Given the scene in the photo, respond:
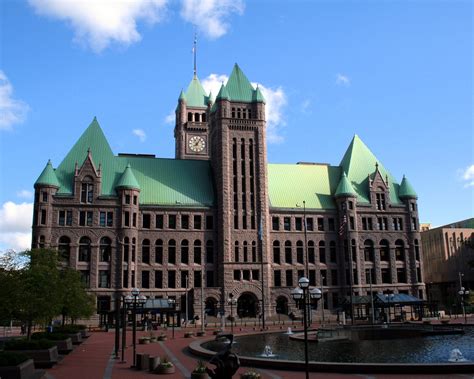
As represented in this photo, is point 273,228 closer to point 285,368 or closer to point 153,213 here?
point 153,213

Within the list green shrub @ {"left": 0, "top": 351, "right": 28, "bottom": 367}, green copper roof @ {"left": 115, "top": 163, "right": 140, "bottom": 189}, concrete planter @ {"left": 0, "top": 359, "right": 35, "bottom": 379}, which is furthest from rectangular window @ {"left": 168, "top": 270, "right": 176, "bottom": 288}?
concrete planter @ {"left": 0, "top": 359, "right": 35, "bottom": 379}

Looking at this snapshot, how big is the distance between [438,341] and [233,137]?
54.3m

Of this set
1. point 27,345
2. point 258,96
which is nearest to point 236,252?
point 258,96

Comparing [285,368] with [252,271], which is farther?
[252,271]

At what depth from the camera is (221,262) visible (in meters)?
82.5

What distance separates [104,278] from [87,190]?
45.3 feet

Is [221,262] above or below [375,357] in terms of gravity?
above

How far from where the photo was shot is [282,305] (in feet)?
276

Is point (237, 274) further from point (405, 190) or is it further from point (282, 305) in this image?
point (405, 190)

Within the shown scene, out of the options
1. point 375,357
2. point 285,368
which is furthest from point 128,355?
point 375,357

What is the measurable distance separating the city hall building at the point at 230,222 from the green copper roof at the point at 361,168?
257mm

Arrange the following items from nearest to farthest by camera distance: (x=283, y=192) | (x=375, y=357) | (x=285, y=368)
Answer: (x=285, y=368) → (x=375, y=357) → (x=283, y=192)

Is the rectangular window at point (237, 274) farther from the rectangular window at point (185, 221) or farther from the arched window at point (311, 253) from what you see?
the arched window at point (311, 253)

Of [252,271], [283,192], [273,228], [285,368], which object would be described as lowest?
[285,368]
